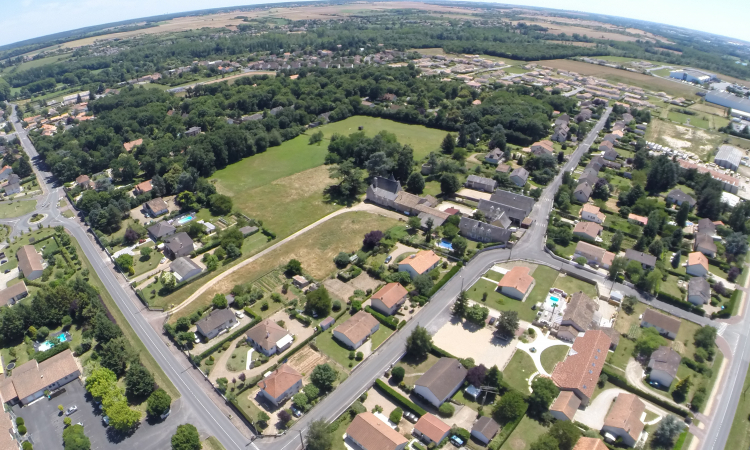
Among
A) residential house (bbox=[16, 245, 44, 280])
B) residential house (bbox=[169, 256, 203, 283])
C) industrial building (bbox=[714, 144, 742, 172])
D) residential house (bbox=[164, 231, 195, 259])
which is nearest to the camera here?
residential house (bbox=[169, 256, 203, 283])

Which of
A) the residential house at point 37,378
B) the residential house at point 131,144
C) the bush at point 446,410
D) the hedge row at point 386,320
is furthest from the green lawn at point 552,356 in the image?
the residential house at point 131,144

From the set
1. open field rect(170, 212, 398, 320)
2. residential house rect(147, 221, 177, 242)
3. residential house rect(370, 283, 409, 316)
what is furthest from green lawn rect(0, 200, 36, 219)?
residential house rect(370, 283, 409, 316)

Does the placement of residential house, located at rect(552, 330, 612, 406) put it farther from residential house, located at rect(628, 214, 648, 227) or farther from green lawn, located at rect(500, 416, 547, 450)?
residential house, located at rect(628, 214, 648, 227)

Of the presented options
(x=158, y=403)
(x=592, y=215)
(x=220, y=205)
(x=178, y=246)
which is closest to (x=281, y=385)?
(x=158, y=403)

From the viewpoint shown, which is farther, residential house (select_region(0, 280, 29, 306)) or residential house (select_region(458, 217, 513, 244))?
residential house (select_region(458, 217, 513, 244))

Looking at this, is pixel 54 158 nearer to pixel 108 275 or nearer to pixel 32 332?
pixel 108 275

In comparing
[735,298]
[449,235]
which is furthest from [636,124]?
[449,235]

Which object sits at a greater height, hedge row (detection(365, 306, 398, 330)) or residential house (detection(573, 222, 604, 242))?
residential house (detection(573, 222, 604, 242))

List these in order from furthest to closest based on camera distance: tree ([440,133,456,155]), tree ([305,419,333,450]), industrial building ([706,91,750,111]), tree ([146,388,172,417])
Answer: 1. industrial building ([706,91,750,111])
2. tree ([440,133,456,155])
3. tree ([146,388,172,417])
4. tree ([305,419,333,450])
